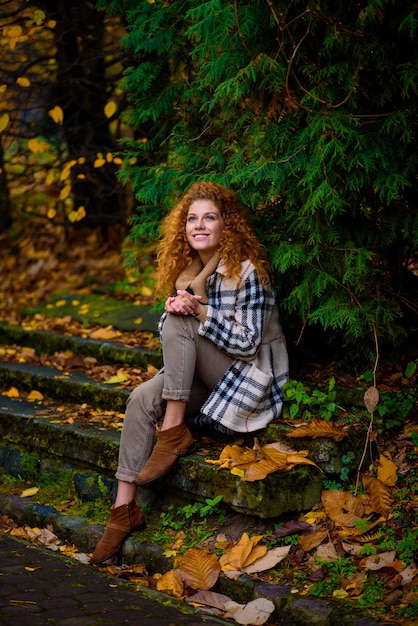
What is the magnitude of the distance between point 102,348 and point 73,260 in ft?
12.3

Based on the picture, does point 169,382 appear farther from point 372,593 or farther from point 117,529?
point 372,593

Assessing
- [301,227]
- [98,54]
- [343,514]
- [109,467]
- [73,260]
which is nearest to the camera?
[343,514]

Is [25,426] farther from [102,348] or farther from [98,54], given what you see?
[98,54]

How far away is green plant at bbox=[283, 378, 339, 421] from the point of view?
438 centimetres

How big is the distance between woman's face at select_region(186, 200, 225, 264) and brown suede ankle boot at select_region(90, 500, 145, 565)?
4.99 feet

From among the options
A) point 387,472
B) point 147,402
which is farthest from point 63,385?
point 387,472

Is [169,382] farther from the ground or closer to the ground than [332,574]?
farther from the ground

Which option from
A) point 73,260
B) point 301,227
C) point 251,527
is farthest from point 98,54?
point 251,527

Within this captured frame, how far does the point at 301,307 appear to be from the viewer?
454cm

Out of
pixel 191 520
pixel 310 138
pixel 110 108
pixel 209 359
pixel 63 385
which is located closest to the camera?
pixel 310 138

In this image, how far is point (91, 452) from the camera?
495 cm

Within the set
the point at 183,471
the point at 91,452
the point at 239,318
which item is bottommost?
the point at 91,452

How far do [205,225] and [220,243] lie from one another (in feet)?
0.44

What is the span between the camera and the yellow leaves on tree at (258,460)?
4.03 m
